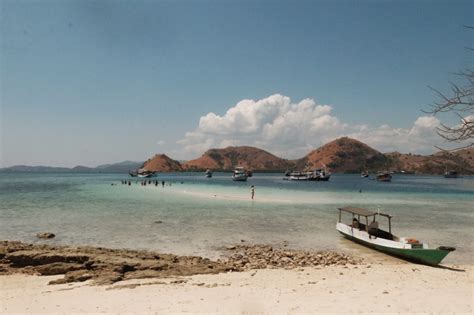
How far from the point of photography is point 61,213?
123 ft

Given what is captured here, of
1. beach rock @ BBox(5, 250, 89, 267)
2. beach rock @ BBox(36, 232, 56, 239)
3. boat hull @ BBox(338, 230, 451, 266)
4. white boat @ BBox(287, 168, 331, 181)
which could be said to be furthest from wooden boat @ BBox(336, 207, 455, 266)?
white boat @ BBox(287, 168, 331, 181)

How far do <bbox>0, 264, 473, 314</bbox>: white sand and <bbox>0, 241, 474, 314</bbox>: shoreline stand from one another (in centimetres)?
3

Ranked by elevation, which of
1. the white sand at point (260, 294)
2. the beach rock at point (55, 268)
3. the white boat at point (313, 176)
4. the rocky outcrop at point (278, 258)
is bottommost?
the rocky outcrop at point (278, 258)

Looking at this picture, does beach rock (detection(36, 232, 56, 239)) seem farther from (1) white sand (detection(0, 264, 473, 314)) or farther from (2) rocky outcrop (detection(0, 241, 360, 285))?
(1) white sand (detection(0, 264, 473, 314))

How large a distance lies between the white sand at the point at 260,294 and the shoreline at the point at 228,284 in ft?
0.10

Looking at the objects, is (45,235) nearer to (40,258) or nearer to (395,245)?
(40,258)

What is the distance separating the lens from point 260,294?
11984 millimetres

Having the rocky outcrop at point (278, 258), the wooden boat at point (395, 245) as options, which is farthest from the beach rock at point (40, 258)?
the wooden boat at point (395, 245)

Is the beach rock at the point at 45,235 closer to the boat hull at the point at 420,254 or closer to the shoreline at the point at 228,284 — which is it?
the shoreline at the point at 228,284

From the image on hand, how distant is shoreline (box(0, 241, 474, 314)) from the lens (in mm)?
10625

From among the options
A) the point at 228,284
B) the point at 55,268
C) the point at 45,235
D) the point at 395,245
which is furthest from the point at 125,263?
the point at 395,245

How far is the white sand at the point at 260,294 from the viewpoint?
410 inches

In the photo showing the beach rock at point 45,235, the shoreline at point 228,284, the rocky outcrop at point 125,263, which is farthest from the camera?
the beach rock at point 45,235

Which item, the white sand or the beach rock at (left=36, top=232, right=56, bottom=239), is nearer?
the white sand
